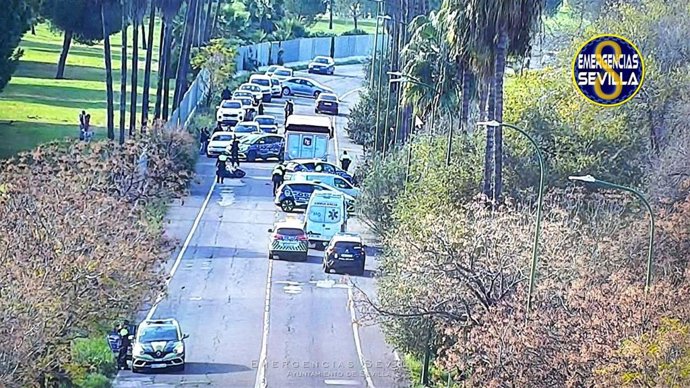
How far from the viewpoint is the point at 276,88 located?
315ft

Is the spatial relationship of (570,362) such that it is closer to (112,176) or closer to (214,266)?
(112,176)

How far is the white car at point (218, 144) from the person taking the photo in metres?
70.2

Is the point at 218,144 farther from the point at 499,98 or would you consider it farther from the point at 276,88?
the point at 499,98

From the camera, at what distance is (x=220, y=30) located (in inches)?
4481

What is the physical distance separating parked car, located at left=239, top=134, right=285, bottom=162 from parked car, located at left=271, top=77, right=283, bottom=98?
24.5 meters

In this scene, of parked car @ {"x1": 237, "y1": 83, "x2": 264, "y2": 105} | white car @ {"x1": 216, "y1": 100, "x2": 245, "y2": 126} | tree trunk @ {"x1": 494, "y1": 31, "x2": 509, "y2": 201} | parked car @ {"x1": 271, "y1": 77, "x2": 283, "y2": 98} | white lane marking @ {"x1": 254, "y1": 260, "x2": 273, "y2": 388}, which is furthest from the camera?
parked car @ {"x1": 271, "y1": 77, "x2": 283, "y2": 98}

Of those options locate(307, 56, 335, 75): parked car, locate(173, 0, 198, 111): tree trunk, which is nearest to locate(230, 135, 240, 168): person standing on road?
locate(173, 0, 198, 111): tree trunk

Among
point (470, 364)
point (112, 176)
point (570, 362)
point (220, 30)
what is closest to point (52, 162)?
point (112, 176)

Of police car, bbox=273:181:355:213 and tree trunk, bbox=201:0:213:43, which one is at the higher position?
tree trunk, bbox=201:0:213:43

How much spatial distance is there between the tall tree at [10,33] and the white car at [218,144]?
414 inches

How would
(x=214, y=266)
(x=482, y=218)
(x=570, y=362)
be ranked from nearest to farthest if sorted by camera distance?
1. (x=570, y=362)
2. (x=482, y=218)
3. (x=214, y=266)

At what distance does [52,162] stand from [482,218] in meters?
14.2

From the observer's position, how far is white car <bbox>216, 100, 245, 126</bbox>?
262 ft

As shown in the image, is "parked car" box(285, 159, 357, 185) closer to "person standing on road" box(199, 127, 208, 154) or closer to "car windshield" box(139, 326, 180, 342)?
"person standing on road" box(199, 127, 208, 154)
